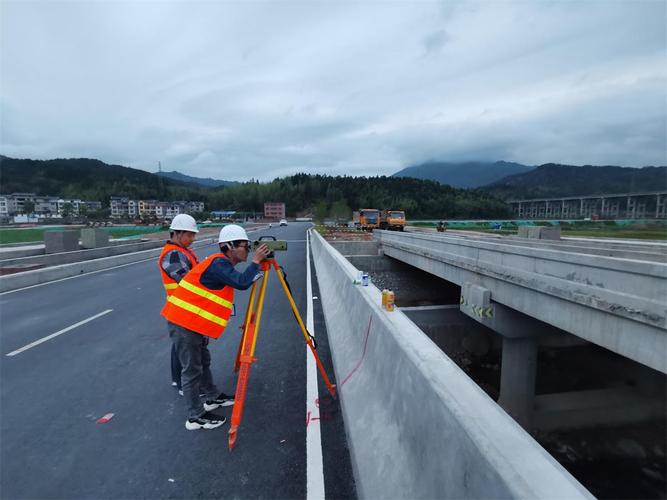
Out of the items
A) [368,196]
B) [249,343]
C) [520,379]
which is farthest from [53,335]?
[368,196]

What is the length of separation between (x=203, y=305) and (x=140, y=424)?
4.84 feet

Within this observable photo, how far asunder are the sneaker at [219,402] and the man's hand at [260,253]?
1841 mm

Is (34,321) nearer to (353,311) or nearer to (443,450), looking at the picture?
(353,311)

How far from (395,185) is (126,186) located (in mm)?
128881

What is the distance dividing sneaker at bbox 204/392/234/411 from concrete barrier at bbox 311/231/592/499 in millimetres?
1370

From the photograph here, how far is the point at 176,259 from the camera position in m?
4.02

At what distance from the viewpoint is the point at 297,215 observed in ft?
531

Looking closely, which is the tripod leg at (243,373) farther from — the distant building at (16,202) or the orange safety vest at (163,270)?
the distant building at (16,202)

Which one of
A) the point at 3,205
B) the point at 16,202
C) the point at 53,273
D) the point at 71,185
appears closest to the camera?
the point at 53,273

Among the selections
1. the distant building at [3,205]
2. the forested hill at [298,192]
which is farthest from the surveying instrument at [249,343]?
the distant building at [3,205]

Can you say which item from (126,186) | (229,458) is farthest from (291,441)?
(126,186)

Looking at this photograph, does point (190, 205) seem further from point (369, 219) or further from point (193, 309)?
point (193, 309)

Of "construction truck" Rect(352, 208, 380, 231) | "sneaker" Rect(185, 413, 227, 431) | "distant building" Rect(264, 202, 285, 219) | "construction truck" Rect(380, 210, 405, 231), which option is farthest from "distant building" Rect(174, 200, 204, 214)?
"sneaker" Rect(185, 413, 227, 431)

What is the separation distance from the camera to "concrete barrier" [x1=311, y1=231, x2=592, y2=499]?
1.38 metres
